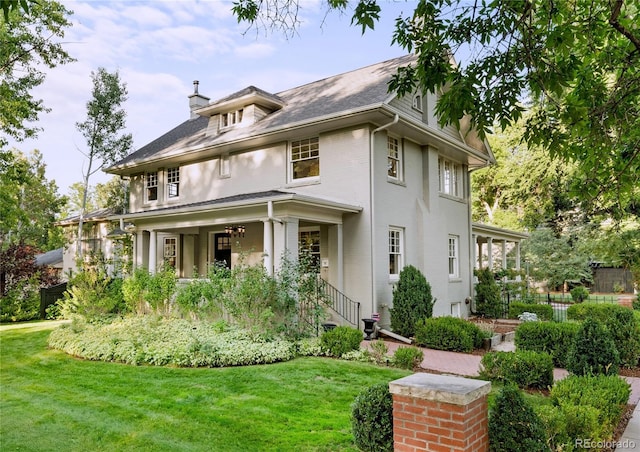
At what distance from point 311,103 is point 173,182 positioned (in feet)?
22.4

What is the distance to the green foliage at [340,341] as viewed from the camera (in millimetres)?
9344

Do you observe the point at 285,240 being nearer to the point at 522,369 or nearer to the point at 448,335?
the point at 448,335

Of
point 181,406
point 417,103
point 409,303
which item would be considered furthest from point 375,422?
point 417,103

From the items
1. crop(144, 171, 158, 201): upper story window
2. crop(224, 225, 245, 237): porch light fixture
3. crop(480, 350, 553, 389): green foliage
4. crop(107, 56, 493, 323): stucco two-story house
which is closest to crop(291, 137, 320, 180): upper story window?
crop(107, 56, 493, 323): stucco two-story house

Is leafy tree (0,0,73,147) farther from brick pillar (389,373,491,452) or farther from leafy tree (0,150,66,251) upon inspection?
brick pillar (389,373,491,452)

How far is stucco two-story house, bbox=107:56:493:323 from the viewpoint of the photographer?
41.5 ft

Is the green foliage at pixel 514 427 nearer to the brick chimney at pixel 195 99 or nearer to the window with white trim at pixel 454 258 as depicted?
the window with white trim at pixel 454 258

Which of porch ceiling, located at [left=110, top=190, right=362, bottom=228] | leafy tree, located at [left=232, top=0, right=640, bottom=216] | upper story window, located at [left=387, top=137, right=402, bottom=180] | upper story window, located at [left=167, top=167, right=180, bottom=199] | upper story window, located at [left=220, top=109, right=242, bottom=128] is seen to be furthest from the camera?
upper story window, located at [left=167, top=167, right=180, bottom=199]

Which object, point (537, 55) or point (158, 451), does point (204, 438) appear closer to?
point (158, 451)

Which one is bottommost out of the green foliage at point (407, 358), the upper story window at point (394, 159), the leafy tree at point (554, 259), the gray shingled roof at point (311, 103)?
the green foliage at point (407, 358)

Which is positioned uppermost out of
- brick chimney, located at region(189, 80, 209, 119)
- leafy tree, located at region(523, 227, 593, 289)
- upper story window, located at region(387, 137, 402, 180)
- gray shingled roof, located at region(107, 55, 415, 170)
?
brick chimney, located at region(189, 80, 209, 119)

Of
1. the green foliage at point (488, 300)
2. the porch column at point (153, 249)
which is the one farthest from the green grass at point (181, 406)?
the green foliage at point (488, 300)

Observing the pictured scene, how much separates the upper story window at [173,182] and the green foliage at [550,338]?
13539mm

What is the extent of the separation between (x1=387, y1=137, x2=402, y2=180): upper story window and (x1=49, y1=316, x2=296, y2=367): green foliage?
6.68 m
